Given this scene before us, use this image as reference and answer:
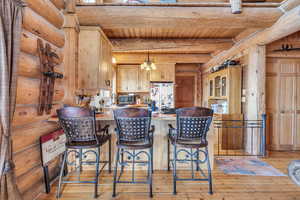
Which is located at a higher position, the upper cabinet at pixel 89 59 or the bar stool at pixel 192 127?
the upper cabinet at pixel 89 59

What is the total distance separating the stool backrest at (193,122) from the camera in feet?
6.25

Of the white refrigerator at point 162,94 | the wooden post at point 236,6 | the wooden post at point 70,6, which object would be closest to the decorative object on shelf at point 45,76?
the wooden post at point 70,6

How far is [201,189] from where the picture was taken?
2.14m

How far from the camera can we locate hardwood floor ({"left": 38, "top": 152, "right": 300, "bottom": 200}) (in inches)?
78.6

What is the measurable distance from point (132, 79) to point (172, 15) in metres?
3.66

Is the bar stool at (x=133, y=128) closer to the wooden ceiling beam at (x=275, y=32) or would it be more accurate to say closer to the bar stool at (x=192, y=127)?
the bar stool at (x=192, y=127)

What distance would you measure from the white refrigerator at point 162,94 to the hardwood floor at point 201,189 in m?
3.56

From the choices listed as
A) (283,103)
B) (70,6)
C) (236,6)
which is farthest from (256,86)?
(70,6)

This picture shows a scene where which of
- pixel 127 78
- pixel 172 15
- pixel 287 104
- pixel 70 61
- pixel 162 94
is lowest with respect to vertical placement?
pixel 287 104

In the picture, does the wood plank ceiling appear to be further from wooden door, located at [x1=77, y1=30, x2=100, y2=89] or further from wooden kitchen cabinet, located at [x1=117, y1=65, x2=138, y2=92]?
wooden kitchen cabinet, located at [x1=117, y1=65, x2=138, y2=92]

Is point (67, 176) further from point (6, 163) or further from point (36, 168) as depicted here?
point (6, 163)

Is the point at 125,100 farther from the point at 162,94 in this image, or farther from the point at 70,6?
the point at 70,6

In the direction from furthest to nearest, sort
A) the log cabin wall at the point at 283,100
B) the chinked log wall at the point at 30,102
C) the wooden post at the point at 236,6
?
the log cabin wall at the point at 283,100 < the wooden post at the point at 236,6 < the chinked log wall at the point at 30,102

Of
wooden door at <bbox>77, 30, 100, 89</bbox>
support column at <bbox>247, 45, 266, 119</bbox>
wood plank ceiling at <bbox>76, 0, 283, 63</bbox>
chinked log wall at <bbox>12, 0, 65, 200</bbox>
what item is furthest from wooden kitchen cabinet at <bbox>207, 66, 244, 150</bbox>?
chinked log wall at <bbox>12, 0, 65, 200</bbox>
